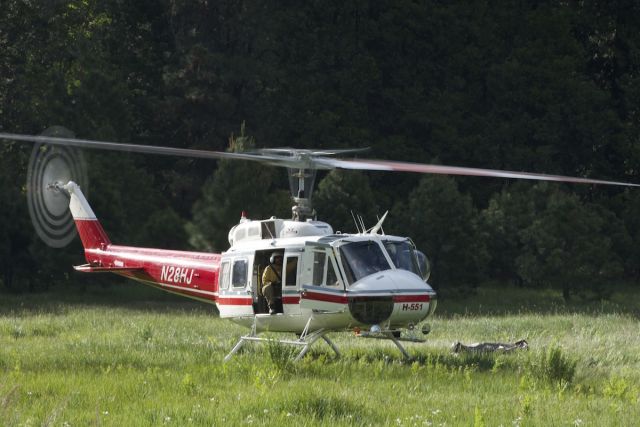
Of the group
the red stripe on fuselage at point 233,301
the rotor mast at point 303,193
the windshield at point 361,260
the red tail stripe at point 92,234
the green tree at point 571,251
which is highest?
the rotor mast at point 303,193

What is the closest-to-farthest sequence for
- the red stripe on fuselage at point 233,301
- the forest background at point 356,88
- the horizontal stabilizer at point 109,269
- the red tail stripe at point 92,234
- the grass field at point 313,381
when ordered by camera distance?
1. the grass field at point 313,381
2. the red stripe on fuselage at point 233,301
3. the horizontal stabilizer at point 109,269
4. the red tail stripe at point 92,234
5. the forest background at point 356,88

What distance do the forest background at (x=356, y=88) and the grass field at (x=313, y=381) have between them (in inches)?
917

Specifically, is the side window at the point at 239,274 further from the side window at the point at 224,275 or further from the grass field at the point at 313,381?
the grass field at the point at 313,381

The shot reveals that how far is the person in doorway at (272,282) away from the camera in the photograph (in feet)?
55.2

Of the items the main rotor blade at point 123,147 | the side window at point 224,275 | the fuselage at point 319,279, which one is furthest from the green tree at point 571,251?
the main rotor blade at point 123,147

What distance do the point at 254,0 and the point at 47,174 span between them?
96.0ft

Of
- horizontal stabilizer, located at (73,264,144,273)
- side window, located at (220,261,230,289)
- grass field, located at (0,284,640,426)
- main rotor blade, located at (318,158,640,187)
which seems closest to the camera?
grass field, located at (0,284,640,426)

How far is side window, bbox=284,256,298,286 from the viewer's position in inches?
648

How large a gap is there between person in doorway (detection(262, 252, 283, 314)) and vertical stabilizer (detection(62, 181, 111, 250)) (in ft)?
20.1

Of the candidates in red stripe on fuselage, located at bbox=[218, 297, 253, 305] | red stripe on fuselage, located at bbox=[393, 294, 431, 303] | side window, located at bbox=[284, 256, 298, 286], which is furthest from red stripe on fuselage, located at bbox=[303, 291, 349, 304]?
red stripe on fuselage, located at bbox=[218, 297, 253, 305]

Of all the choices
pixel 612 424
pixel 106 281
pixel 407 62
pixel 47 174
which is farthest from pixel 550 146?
pixel 612 424

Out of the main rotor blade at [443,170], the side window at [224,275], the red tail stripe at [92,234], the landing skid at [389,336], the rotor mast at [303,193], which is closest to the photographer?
the main rotor blade at [443,170]

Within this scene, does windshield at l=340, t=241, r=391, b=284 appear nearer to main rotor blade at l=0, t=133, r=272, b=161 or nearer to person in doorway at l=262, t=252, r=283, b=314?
person in doorway at l=262, t=252, r=283, b=314

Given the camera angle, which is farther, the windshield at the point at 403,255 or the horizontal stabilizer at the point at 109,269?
the horizontal stabilizer at the point at 109,269
